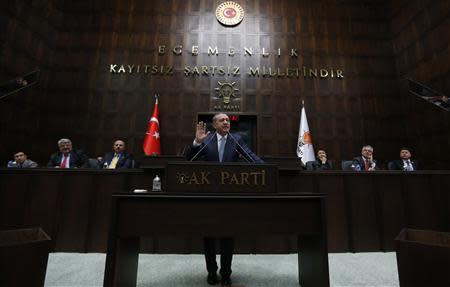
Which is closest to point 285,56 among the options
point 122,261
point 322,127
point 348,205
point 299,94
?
point 299,94

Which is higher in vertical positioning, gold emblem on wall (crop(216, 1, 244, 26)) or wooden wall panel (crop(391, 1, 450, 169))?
gold emblem on wall (crop(216, 1, 244, 26))

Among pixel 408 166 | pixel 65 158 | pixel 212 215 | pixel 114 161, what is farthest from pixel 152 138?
pixel 408 166

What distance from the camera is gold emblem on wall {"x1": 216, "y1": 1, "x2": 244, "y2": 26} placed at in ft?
26.3

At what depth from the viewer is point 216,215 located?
5.77 feet

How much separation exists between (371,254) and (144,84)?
703 cm

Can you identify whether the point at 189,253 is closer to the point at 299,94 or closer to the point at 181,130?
the point at 181,130

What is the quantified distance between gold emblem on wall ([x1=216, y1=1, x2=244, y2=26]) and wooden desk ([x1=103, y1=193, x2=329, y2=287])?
7571 mm

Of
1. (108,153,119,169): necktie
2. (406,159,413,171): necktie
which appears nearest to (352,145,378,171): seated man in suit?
(406,159,413,171): necktie

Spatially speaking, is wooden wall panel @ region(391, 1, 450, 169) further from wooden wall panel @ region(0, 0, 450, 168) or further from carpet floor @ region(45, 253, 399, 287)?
carpet floor @ region(45, 253, 399, 287)

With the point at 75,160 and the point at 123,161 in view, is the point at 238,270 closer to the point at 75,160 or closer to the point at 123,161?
the point at 123,161

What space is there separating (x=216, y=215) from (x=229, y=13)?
794cm

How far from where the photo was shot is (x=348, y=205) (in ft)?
12.2

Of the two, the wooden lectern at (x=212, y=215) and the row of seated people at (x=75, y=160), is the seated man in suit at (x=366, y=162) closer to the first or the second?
the wooden lectern at (x=212, y=215)

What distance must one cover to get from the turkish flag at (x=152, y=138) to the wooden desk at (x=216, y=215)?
519 centimetres
